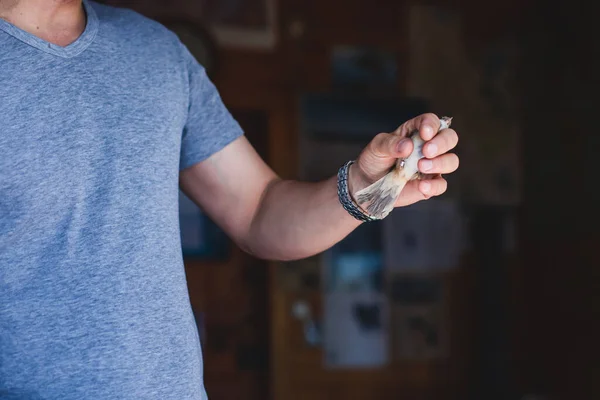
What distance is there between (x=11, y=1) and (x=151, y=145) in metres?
0.30

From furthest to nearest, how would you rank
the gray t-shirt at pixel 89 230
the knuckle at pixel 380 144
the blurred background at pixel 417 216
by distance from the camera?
the blurred background at pixel 417 216 → the knuckle at pixel 380 144 → the gray t-shirt at pixel 89 230

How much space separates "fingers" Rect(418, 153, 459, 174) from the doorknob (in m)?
2.95

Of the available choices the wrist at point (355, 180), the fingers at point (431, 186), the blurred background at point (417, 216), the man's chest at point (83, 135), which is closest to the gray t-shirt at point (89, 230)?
the man's chest at point (83, 135)

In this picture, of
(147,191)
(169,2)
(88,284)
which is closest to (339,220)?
(147,191)

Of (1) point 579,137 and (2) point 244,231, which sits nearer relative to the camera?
(2) point 244,231

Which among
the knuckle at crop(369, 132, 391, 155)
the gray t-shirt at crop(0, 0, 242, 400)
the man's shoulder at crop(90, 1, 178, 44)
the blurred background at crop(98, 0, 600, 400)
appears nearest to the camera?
the gray t-shirt at crop(0, 0, 242, 400)

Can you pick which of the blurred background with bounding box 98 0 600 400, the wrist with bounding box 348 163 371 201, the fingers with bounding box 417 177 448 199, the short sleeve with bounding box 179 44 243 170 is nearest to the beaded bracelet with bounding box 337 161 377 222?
the wrist with bounding box 348 163 371 201

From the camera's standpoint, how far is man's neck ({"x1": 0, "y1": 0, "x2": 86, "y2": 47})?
1.04 metres

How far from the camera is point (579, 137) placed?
3.96 metres

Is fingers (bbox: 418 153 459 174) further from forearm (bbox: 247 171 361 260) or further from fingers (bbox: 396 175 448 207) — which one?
forearm (bbox: 247 171 361 260)

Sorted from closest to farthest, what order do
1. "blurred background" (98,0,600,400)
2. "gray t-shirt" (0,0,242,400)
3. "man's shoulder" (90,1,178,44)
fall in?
→ "gray t-shirt" (0,0,242,400) → "man's shoulder" (90,1,178,44) → "blurred background" (98,0,600,400)

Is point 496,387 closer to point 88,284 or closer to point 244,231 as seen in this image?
point 244,231

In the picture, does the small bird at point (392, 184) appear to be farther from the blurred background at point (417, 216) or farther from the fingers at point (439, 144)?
the blurred background at point (417, 216)

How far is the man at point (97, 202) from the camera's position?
→ 0.93 metres
